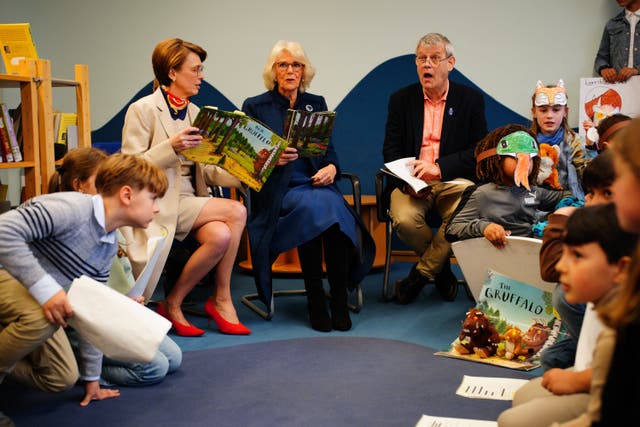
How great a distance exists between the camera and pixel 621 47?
445cm

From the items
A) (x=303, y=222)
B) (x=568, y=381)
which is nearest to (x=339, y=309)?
(x=303, y=222)

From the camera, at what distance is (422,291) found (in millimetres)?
4504

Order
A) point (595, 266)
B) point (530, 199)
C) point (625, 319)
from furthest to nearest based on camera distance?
1. point (530, 199)
2. point (595, 266)
3. point (625, 319)

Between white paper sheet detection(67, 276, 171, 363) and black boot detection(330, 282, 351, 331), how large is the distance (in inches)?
58.4

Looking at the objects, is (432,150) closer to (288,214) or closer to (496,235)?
(288,214)

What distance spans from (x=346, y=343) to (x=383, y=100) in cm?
232

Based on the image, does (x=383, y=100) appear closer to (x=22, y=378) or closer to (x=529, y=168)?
(x=529, y=168)

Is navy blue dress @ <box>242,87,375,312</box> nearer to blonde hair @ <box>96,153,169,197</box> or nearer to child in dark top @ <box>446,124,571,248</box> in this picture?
child in dark top @ <box>446,124,571,248</box>

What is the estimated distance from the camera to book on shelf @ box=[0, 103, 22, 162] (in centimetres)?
376

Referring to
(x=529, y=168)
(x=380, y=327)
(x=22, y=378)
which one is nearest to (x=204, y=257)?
(x=380, y=327)

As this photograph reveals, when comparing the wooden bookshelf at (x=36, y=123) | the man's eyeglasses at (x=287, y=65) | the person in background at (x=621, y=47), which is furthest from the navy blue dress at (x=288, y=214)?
the person in background at (x=621, y=47)

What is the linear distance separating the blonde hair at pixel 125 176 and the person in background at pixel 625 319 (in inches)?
63.1

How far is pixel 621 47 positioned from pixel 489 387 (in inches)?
98.5

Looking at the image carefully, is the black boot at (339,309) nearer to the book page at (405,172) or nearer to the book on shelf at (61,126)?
the book page at (405,172)
